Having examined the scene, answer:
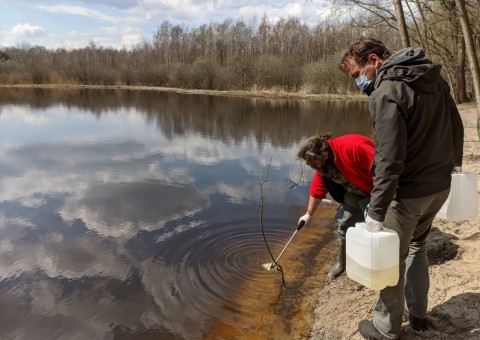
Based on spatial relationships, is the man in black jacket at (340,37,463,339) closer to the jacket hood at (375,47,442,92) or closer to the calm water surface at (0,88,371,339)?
the jacket hood at (375,47,442,92)

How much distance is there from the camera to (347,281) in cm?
406

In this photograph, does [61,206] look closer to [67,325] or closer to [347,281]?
[67,325]

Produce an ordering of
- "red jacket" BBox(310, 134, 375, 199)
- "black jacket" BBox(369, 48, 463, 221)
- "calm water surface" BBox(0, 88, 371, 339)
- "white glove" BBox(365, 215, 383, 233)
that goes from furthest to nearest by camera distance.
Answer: "calm water surface" BBox(0, 88, 371, 339)
"red jacket" BBox(310, 134, 375, 199)
"white glove" BBox(365, 215, 383, 233)
"black jacket" BBox(369, 48, 463, 221)

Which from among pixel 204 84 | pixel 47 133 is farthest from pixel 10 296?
pixel 204 84

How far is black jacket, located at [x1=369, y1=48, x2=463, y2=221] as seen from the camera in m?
2.08

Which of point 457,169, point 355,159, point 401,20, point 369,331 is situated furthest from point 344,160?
point 401,20

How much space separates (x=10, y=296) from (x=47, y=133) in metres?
11.3

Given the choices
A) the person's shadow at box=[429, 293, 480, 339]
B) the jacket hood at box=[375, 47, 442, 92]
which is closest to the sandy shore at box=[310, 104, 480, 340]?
the person's shadow at box=[429, 293, 480, 339]

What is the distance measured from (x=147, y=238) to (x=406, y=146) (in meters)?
4.41

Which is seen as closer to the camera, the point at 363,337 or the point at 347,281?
the point at 363,337

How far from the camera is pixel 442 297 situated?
311 centimetres

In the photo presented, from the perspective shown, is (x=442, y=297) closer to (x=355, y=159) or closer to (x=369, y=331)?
(x=369, y=331)

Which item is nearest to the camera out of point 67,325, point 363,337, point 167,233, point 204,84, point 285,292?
point 363,337

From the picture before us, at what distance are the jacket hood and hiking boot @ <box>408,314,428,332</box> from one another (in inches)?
60.8
